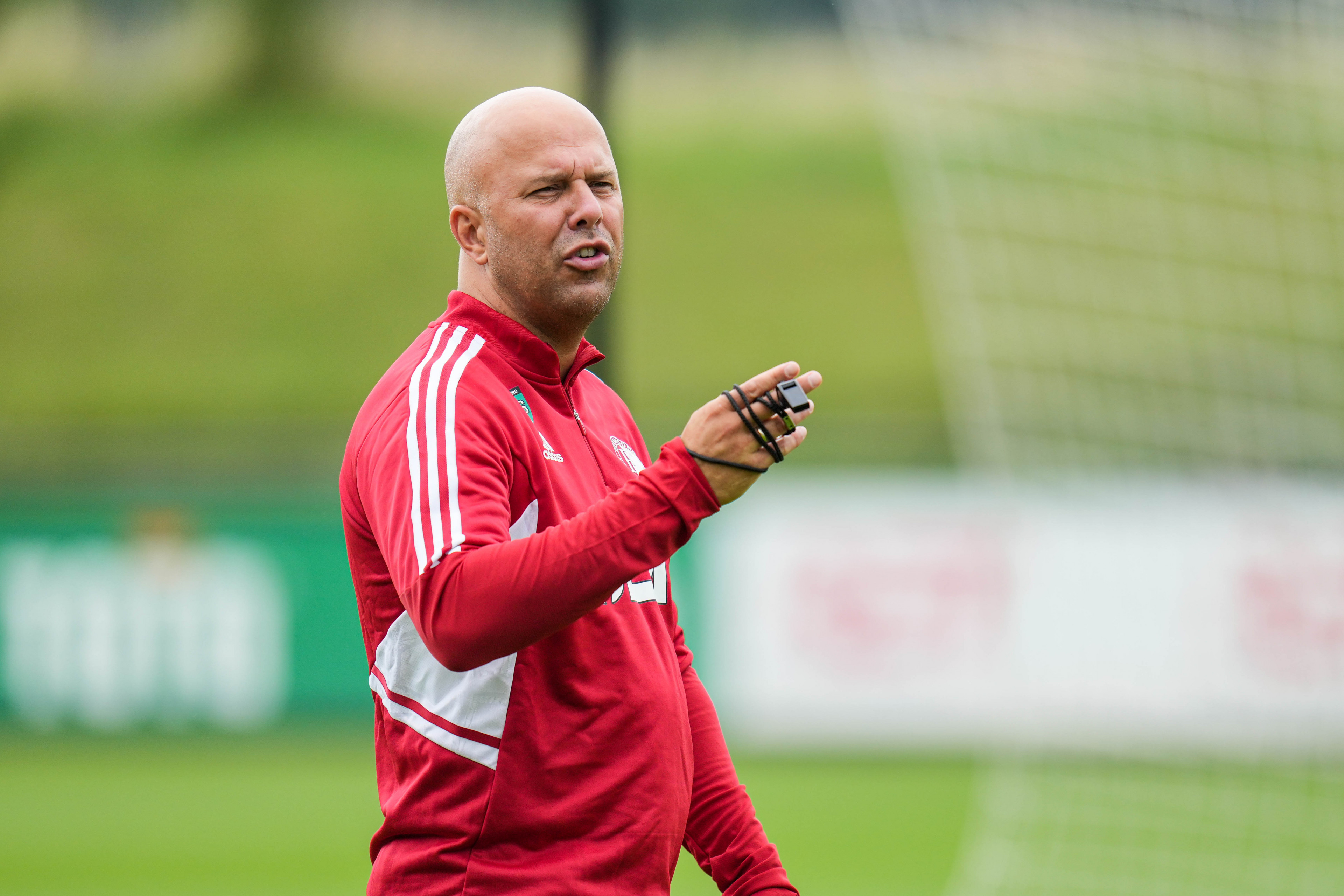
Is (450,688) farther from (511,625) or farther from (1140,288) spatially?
(1140,288)

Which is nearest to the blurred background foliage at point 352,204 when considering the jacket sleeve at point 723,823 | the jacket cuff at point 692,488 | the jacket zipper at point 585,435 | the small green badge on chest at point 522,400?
the jacket sleeve at point 723,823

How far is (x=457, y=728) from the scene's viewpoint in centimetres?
179

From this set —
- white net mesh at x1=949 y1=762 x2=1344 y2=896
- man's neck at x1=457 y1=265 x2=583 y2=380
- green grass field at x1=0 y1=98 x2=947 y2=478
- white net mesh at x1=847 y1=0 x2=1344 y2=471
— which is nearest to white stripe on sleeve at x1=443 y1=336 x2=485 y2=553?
man's neck at x1=457 y1=265 x2=583 y2=380

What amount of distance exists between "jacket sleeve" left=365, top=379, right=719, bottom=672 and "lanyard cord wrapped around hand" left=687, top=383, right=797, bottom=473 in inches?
2.9

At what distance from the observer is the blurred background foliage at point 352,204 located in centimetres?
1738

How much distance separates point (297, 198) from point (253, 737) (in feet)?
43.7

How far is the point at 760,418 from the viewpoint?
1.68 metres

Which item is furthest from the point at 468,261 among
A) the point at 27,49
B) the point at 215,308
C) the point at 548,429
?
the point at 27,49

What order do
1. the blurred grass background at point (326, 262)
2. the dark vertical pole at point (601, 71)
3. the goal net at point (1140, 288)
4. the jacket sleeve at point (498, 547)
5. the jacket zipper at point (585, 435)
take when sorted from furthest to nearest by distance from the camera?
1. the blurred grass background at point (326, 262)
2. the goal net at point (1140, 288)
3. the dark vertical pole at point (601, 71)
4. the jacket zipper at point (585, 435)
5. the jacket sleeve at point (498, 547)

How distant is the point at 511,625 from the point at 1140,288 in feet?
43.0

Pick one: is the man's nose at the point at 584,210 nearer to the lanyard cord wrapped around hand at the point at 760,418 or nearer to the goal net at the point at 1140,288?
the lanyard cord wrapped around hand at the point at 760,418

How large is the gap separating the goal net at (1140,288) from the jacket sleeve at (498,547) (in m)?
2.84

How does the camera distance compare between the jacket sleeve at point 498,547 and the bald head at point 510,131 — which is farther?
the bald head at point 510,131

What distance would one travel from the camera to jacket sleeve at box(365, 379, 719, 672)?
1589 millimetres
